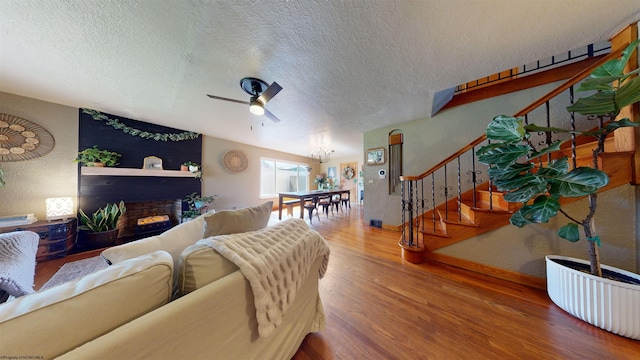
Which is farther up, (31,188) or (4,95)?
(4,95)

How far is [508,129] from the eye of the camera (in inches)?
53.6

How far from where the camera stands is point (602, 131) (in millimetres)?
1239

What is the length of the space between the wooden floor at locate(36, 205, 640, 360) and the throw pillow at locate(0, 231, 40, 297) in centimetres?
112

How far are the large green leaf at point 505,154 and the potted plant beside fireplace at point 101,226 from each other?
200 inches

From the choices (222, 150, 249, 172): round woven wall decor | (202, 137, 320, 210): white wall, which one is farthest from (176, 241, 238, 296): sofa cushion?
(222, 150, 249, 172): round woven wall decor

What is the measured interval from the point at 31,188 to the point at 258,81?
3603mm

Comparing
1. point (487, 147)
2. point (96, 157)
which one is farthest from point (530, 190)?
point (96, 157)

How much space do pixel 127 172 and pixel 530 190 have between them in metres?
5.34

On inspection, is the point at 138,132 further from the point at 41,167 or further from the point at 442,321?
the point at 442,321

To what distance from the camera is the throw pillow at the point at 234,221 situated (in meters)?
1.11

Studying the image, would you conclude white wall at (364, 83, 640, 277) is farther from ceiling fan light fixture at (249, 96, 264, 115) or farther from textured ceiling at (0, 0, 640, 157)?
ceiling fan light fixture at (249, 96, 264, 115)

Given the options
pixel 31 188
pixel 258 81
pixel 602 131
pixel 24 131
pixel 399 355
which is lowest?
pixel 399 355

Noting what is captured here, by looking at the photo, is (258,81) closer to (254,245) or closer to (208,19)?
(208,19)

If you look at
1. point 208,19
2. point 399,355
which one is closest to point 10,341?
point 399,355
